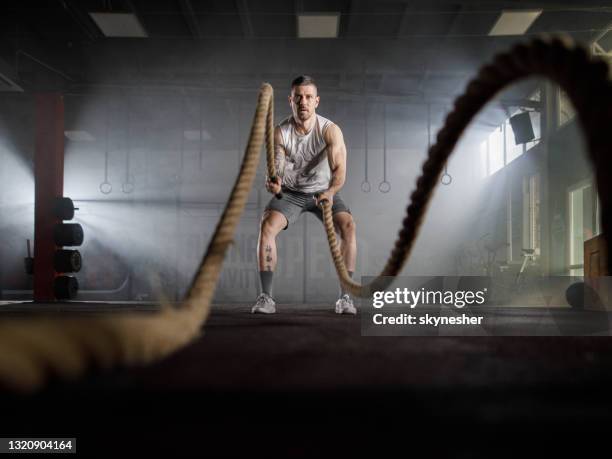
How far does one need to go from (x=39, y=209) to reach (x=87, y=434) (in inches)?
258

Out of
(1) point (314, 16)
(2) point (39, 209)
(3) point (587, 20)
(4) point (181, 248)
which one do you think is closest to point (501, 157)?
(3) point (587, 20)

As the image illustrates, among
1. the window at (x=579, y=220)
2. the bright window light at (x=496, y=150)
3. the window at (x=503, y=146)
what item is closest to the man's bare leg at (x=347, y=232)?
the window at (x=579, y=220)

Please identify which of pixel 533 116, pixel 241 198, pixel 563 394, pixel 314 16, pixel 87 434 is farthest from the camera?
pixel 533 116

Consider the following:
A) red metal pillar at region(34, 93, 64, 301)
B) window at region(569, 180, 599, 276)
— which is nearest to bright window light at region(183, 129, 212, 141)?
red metal pillar at region(34, 93, 64, 301)

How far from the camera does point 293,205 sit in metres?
3.30

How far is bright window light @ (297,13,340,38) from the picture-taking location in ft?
18.1

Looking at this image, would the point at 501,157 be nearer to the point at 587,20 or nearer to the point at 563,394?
the point at 587,20

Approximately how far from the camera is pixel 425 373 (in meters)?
1.06

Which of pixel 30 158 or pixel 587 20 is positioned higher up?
pixel 587 20

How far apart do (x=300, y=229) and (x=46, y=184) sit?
4.87m

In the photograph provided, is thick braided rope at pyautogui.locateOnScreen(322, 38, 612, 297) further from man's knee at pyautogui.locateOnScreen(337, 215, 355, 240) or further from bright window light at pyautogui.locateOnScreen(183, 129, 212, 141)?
bright window light at pyautogui.locateOnScreen(183, 129, 212, 141)

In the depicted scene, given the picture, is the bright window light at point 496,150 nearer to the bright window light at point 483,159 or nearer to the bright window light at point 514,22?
the bright window light at point 483,159

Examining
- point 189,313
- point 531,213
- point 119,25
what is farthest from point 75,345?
point 531,213

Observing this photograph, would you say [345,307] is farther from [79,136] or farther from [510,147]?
[79,136]
